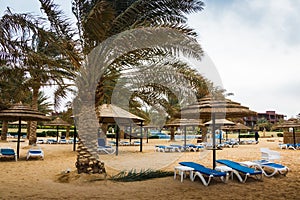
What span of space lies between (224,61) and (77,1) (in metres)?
9.57

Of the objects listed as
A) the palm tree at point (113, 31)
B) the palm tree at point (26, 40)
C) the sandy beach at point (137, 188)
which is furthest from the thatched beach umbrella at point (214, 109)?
the palm tree at point (26, 40)

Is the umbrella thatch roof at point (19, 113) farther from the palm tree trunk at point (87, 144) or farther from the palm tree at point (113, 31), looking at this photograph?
the palm tree trunk at point (87, 144)

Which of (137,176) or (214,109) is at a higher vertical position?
(214,109)

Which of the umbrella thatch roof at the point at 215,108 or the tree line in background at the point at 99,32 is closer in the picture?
the tree line in background at the point at 99,32

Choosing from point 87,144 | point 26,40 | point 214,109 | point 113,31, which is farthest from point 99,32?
point 214,109

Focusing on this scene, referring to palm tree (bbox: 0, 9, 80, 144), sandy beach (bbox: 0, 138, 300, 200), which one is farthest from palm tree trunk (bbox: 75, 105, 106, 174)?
palm tree (bbox: 0, 9, 80, 144)

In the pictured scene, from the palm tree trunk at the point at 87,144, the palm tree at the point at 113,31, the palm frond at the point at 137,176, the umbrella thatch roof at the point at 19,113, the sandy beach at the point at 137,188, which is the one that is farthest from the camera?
the umbrella thatch roof at the point at 19,113

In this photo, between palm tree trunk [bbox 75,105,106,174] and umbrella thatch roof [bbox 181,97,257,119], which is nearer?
palm tree trunk [bbox 75,105,106,174]

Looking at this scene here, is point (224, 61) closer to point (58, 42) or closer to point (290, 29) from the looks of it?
point (290, 29)

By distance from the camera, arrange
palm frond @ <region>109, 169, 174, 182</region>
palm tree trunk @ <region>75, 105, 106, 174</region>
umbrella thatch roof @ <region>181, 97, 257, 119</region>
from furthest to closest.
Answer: umbrella thatch roof @ <region>181, 97, 257, 119</region>
palm tree trunk @ <region>75, 105, 106, 174</region>
palm frond @ <region>109, 169, 174, 182</region>

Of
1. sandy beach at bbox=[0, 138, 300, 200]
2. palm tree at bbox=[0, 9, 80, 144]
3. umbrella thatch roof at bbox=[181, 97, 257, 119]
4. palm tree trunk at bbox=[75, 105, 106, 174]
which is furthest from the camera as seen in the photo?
umbrella thatch roof at bbox=[181, 97, 257, 119]

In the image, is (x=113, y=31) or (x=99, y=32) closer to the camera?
(x=99, y=32)

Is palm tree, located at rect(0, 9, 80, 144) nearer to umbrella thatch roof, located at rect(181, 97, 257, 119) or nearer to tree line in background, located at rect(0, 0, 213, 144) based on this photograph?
tree line in background, located at rect(0, 0, 213, 144)

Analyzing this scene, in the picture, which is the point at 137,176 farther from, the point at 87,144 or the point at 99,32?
the point at 99,32
